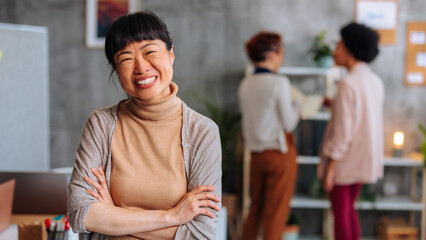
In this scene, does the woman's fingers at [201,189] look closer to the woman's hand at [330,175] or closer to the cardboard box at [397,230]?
the woman's hand at [330,175]

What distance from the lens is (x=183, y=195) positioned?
118cm

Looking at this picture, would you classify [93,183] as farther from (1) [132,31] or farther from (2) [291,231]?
(2) [291,231]

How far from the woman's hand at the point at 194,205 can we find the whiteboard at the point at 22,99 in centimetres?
268

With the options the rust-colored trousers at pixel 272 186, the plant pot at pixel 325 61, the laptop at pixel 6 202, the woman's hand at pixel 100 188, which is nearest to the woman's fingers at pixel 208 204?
the woman's hand at pixel 100 188

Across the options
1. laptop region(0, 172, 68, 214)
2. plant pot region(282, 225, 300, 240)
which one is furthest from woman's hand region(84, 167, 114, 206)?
plant pot region(282, 225, 300, 240)

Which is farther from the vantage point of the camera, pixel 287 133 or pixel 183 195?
pixel 287 133

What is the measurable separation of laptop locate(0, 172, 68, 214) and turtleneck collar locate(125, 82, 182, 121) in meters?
0.75

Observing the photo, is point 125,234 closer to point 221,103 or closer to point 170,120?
point 170,120

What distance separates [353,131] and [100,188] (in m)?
1.95

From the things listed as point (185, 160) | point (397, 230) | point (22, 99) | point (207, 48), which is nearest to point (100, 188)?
point (185, 160)

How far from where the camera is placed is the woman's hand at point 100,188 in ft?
3.81

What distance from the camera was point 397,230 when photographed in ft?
12.3

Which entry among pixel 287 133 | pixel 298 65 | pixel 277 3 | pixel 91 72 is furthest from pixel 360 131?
pixel 91 72

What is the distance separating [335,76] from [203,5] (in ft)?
4.55
